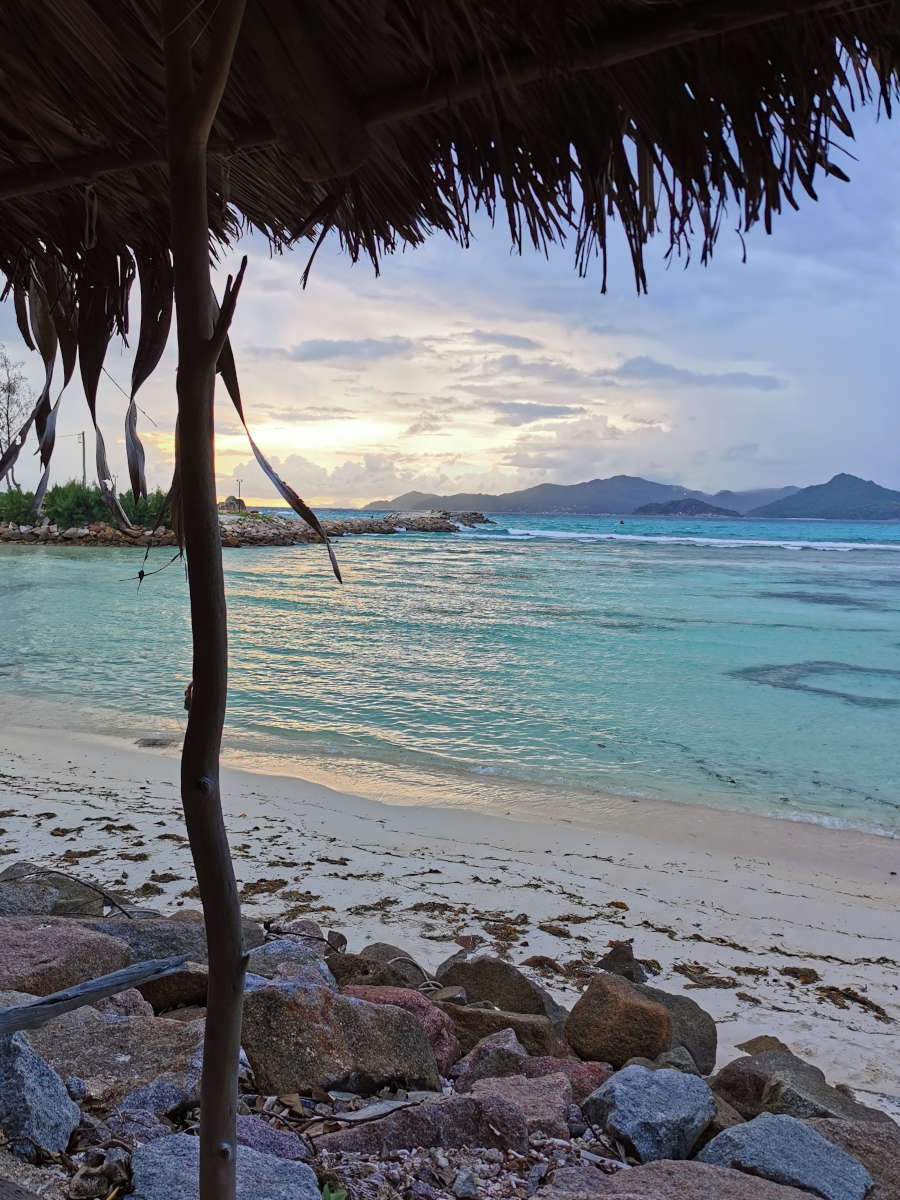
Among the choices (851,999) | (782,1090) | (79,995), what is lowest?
(851,999)

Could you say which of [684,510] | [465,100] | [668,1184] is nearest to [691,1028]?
[668,1184]

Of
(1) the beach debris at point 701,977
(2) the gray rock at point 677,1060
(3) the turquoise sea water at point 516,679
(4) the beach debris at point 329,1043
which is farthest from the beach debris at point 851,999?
(3) the turquoise sea water at point 516,679

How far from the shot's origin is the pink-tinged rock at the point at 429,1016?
6.51 feet

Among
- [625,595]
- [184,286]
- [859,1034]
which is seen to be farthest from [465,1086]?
[625,595]

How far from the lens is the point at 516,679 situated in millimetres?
9125

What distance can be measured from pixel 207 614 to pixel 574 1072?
171 cm

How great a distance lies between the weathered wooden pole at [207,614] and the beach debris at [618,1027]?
1.62m

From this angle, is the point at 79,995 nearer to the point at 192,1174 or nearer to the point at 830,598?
the point at 192,1174

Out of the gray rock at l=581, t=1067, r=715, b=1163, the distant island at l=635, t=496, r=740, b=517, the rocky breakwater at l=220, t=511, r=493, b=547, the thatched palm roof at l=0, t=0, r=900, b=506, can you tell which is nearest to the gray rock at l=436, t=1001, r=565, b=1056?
the gray rock at l=581, t=1067, r=715, b=1163

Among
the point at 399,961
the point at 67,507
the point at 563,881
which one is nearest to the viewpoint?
the point at 399,961

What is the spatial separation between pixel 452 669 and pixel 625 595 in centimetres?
909

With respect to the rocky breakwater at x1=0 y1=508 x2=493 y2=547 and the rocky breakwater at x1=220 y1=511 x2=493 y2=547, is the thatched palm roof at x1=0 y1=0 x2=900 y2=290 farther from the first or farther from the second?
the rocky breakwater at x1=220 y1=511 x2=493 y2=547

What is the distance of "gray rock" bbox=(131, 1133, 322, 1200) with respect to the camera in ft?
3.70

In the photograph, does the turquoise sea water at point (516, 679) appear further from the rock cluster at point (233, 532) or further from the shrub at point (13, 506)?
the shrub at point (13, 506)
